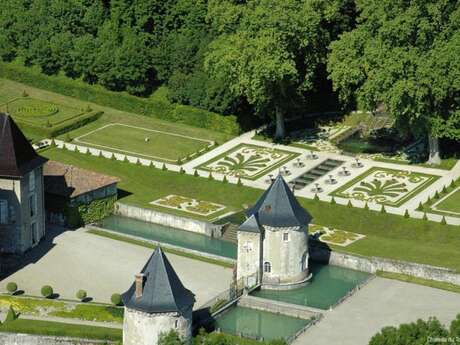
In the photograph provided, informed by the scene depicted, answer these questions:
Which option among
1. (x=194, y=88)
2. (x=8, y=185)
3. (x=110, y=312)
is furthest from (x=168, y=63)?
(x=110, y=312)

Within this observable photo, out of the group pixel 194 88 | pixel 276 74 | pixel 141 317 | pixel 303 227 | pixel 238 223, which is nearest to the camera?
pixel 141 317

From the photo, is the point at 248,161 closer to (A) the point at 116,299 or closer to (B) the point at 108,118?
(B) the point at 108,118

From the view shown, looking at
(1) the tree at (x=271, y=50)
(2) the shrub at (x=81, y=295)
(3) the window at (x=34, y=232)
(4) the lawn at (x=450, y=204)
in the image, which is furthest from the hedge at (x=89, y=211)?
(4) the lawn at (x=450, y=204)

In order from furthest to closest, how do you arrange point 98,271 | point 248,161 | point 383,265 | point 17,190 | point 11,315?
point 248,161 < point 17,190 < point 383,265 < point 98,271 < point 11,315

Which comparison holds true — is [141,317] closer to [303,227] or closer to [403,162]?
[303,227]

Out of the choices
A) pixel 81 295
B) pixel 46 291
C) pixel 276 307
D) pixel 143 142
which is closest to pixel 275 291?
pixel 276 307

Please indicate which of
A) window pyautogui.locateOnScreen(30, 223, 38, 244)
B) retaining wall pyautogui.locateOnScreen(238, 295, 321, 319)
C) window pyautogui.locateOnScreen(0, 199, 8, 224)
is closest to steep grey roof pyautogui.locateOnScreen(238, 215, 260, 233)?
retaining wall pyautogui.locateOnScreen(238, 295, 321, 319)
